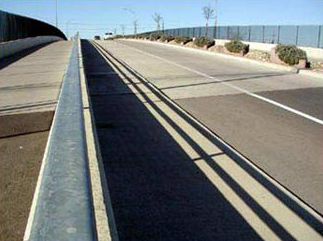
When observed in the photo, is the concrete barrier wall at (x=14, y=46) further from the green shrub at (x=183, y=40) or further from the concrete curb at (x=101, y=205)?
the concrete curb at (x=101, y=205)

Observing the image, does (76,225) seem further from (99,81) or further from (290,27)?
(290,27)

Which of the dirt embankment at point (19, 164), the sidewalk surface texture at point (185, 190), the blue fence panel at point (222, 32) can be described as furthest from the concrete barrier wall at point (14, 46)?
the blue fence panel at point (222, 32)

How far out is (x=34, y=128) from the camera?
10391 millimetres

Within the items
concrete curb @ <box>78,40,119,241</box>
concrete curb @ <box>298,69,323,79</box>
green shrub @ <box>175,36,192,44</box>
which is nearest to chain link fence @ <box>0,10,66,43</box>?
green shrub @ <box>175,36,192,44</box>

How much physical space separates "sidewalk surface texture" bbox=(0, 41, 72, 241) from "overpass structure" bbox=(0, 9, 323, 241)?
25 millimetres

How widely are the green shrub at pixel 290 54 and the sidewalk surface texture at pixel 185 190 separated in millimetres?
16276

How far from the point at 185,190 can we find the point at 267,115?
5.98 m

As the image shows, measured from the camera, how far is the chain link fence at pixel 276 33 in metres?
55.4

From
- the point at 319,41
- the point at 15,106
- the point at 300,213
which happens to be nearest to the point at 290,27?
the point at 319,41

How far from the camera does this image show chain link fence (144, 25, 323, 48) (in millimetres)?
55375

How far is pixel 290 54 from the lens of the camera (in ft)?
89.5

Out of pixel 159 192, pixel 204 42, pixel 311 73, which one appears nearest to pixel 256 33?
pixel 204 42

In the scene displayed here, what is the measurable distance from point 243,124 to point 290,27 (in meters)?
51.0

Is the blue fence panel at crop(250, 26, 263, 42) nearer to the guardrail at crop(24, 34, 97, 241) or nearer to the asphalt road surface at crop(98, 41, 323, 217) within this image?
the asphalt road surface at crop(98, 41, 323, 217)
